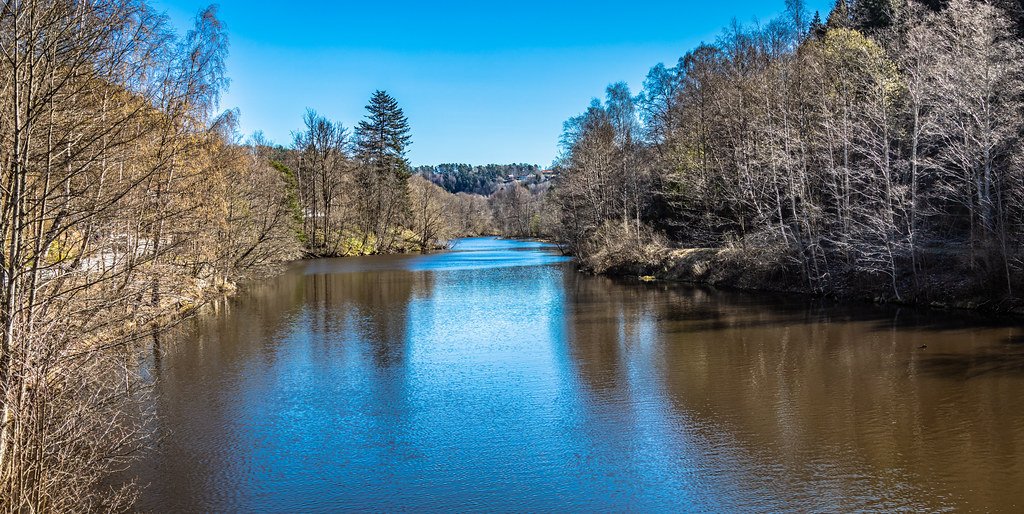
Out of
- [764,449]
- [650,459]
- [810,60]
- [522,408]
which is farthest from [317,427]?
[810,60]

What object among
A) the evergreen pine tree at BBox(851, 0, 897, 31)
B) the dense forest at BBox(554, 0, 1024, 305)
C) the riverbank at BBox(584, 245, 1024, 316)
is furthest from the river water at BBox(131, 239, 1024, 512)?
the evergreen pine tree at BBox(851, 0, 897, 31)

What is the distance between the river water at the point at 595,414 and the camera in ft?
26.2

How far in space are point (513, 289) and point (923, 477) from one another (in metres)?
21.5

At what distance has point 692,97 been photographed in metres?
38.1

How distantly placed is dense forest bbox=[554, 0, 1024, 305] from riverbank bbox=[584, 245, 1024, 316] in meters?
0.07

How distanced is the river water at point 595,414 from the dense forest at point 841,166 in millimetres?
3054

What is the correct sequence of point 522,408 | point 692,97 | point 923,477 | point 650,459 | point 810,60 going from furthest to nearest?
point 692,97
point 810,60
point 522,408
point 650,459
point 923,477

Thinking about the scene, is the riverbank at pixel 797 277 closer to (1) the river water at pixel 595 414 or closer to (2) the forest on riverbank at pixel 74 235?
(1) the river water at pixel 595 414

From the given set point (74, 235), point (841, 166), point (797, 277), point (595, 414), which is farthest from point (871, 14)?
point (74, 235)

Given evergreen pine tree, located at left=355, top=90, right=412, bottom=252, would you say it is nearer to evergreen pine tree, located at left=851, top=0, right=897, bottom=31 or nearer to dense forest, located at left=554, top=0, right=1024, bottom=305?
dense forest, located at left=554, top=0, right=1024, bottom=305

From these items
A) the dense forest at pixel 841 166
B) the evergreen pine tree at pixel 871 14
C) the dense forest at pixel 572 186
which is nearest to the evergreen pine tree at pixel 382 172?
the dense forest at pixel 572 186

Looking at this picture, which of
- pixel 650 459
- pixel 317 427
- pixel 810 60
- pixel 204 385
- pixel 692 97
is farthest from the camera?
pixel 692 97

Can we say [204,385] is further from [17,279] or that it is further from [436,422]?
[17,279]

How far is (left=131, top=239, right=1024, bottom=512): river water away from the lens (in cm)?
798
